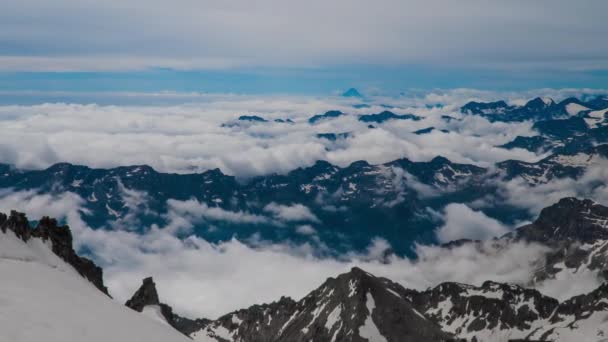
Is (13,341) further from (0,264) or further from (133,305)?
(133,305)

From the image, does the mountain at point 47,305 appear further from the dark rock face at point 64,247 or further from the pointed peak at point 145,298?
the pointed peak at point 145,298

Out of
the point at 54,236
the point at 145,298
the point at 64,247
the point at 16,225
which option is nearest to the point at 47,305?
the point at 16,225

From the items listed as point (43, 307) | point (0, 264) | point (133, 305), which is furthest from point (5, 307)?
point (133, 305)

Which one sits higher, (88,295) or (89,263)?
(88,295)

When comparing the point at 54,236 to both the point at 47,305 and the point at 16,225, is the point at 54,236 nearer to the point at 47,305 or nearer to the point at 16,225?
the point at 16,225

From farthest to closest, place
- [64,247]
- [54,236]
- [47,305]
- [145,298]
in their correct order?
1. [145,298]
2. [54,236]
3. [64,247]
4. [47,305]

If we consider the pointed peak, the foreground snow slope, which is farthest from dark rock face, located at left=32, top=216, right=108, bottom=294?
the pointed peak
